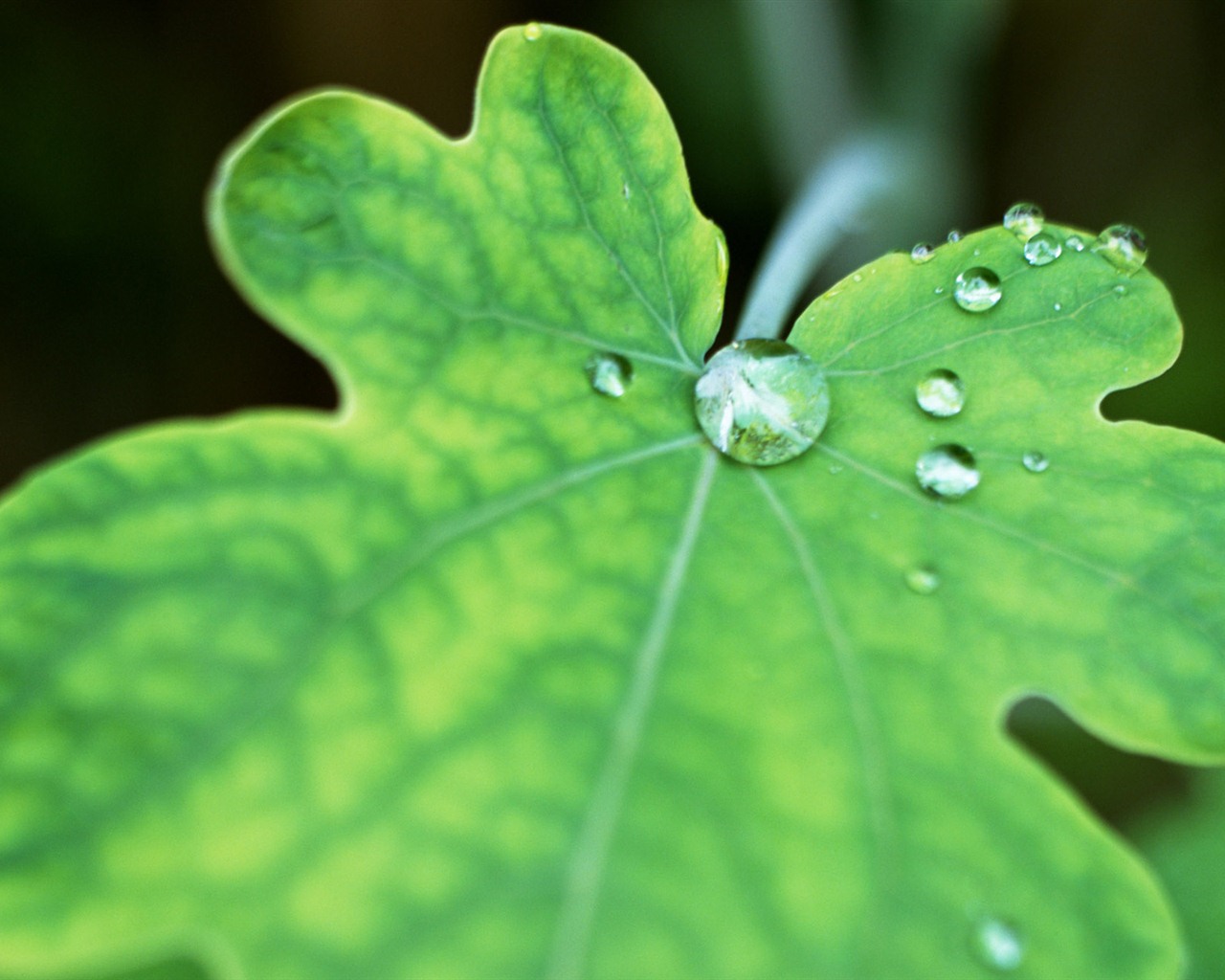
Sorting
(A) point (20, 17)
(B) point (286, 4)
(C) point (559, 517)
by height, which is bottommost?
(C) point (559, 517)

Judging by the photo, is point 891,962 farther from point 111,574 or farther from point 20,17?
point 20,17

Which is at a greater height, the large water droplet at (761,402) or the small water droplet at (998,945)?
the large water droplet at (761,402)

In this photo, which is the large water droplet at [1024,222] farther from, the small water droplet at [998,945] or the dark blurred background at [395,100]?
the dark blurred background at [395,100]

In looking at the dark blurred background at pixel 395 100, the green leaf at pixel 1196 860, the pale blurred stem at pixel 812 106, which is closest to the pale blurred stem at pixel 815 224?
the pale blurred stem at pixel 812 106

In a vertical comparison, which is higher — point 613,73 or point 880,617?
point 613,73

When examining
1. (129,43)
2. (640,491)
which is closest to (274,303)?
(640,491)

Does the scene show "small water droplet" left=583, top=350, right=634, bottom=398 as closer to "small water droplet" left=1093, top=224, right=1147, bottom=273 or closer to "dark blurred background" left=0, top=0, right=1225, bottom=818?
"small water droplet" left=1093, top=224, right=1147, bottom=273
